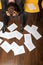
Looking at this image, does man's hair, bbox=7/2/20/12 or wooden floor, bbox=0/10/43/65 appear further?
wooden floor, bbox=0/10/43/65

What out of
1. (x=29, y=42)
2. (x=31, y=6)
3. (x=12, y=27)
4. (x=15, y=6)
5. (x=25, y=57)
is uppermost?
(x=15, y=6)

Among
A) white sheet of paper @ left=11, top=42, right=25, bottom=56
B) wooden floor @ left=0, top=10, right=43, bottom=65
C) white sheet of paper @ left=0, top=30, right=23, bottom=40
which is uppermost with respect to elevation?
white sheet of paper @ left=0, top=30, right=23, bottom=40

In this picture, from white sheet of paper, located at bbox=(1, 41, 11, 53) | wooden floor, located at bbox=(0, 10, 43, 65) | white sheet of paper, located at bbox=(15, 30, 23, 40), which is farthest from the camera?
white sheet of paper, located at bbox=(15, 30, 23, 40)

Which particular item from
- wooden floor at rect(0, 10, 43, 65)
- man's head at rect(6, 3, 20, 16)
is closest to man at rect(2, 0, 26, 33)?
man's head at rect(6, 3, 20, 16)

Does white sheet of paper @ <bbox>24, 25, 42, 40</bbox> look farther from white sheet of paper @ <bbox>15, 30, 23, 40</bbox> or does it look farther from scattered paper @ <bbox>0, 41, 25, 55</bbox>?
scattered paper @ <bbox>0, 41, 25, 55</bbox>

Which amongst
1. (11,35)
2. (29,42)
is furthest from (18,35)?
(29,42)

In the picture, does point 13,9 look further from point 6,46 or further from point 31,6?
point 6,46

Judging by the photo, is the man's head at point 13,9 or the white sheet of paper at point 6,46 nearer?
the man's head at point 13,9

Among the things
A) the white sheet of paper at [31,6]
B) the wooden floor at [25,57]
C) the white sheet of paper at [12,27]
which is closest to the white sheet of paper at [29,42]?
the wooden floor at [25,57]

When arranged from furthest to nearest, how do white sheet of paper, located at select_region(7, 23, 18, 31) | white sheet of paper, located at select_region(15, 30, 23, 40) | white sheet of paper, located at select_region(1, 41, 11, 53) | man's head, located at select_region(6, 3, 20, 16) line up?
white sheet of paper, located at select_region(7, 23, 18, 31), white sheet of paper, located at select_region(15, 30, 23, 40), white sheet of paper, located at select_region(1, 41, 11, 53), man's head, located at select_region(6, 3, 20, 16)

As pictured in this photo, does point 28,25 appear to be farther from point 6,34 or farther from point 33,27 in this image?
point 6,34

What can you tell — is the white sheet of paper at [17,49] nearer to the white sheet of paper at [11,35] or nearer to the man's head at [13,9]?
the white sheet of paper at [11,35]

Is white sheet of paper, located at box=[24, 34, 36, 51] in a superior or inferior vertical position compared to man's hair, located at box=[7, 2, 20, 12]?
inferior

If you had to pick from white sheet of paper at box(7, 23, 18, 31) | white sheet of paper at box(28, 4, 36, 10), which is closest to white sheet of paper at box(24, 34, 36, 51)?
white sheet of paper at box(7, 23, 18, 31)
